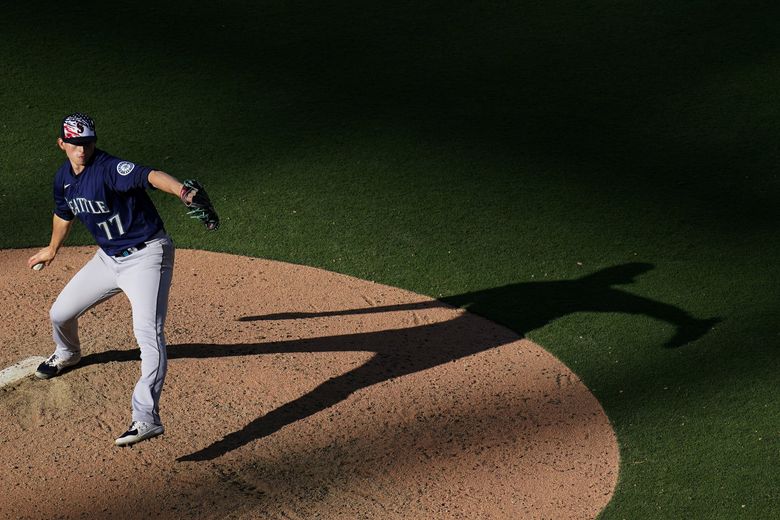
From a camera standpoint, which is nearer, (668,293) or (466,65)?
(668,293)

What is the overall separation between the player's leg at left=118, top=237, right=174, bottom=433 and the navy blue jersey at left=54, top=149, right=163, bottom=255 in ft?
0.38

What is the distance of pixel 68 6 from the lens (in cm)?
1280

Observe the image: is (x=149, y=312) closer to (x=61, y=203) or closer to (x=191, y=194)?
(x=191, y=194)

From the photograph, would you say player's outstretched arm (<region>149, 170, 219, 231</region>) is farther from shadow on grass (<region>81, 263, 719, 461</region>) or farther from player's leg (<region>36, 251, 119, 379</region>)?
shadow on grass (<region>81, 263, 719, 461</region>)

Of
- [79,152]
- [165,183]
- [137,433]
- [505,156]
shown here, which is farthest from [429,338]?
[505,156]

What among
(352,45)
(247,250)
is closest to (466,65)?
(352,45)

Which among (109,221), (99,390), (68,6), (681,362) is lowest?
(681,362)

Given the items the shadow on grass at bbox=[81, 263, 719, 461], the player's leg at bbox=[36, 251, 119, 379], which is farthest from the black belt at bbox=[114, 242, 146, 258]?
the shadow on grass at bbox=[81, 263, 719, 461]

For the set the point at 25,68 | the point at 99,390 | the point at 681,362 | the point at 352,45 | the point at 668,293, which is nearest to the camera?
the point at 99,390

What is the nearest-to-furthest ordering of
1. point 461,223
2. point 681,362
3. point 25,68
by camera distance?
point 681,362
point 461,223
point 25,68

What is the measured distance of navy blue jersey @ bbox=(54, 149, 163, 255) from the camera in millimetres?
6207

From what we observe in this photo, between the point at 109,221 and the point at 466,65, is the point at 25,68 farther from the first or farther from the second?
the point at 109,221

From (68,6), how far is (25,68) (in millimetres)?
1471

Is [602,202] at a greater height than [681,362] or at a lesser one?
greater
